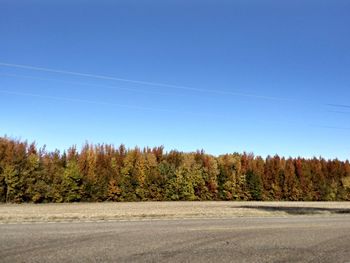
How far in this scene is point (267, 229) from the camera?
1327 centimetres

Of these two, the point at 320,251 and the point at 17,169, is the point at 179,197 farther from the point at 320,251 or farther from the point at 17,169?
the point at 320,251

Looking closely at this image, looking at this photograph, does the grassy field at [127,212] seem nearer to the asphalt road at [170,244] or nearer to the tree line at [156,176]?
the asphalt road at [170,244]

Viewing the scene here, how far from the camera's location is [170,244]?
32.5 ft

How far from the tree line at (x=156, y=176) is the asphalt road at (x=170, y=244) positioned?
2083 cm

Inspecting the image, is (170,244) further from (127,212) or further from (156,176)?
(156,176)

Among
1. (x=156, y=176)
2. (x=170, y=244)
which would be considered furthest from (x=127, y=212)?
(x=156, y=176)

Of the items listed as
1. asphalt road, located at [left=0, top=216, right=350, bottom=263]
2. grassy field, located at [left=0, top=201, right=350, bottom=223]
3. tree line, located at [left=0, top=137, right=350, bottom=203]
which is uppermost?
tree line, located at [left=0, top=137, right=350, bottom=203]

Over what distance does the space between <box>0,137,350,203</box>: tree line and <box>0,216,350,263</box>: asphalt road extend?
20833 mm

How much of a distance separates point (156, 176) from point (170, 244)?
92.1 feet

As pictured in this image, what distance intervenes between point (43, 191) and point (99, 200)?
464 cm

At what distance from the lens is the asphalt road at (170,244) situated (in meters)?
8.47

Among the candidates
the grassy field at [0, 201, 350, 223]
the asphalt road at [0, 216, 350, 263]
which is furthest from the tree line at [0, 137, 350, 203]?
the asphalt road at [0, 216, 350, 263]

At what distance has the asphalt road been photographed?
8.47 m

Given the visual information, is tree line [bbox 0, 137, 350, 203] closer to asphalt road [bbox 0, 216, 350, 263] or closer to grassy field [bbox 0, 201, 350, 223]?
grassy field [bbox 0, 201, 350, 223]
